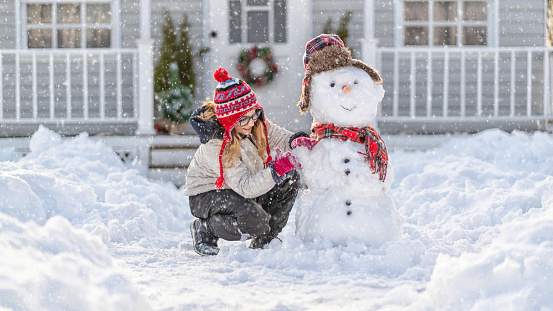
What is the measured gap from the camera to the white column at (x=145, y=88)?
6309 millimetres

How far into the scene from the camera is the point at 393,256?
2.69m

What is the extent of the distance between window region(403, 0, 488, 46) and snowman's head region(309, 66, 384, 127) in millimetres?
5328

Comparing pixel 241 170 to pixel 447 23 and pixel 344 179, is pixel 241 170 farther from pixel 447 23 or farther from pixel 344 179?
pixel 447 23

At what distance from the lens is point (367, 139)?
3.09 meters

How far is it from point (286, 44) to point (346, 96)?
179 inches

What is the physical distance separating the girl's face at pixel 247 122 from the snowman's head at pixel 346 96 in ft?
1.22

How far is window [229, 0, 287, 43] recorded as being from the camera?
7.56 m

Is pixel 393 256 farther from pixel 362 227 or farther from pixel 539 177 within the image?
pixel 539 177

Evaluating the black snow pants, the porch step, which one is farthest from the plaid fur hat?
the porch step

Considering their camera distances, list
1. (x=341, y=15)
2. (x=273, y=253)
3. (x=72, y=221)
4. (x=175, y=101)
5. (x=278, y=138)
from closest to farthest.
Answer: (x=273, y=253), (x=278, y=138), (x=72, y=221), (x=175, y=101), (x=341, y=15)

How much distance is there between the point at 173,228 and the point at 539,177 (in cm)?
318

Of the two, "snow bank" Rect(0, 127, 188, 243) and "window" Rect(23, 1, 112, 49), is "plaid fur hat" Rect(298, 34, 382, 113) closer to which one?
"snow bank" Rect(0, 127, 188, 243)

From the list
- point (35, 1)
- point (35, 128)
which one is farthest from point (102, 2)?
point (35, 128)

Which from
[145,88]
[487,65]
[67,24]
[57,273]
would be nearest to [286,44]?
[145,88]
